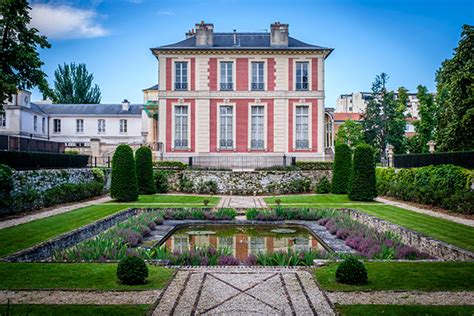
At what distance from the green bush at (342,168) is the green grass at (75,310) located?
763 inches

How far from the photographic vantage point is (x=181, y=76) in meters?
30.3

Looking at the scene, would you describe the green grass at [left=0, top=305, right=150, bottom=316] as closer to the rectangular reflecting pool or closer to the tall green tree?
the rectangular reflecting pool

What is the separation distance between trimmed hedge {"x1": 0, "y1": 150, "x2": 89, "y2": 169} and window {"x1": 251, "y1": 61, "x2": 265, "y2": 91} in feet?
41.4

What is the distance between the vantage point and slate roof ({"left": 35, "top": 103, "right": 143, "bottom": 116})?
49.1 m

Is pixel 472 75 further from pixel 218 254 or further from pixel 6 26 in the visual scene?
pixel 6 26

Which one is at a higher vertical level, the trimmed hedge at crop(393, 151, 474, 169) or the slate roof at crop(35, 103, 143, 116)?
the slate roof at crop(35, 103, 143, 116)

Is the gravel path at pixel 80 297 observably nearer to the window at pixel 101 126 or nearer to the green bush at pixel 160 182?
the green bush at pixel 160 182

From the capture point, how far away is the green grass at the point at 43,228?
977 centimetres

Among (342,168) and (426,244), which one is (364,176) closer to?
(342,168)

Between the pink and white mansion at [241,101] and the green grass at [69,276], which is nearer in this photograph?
the green grass at [69,276]

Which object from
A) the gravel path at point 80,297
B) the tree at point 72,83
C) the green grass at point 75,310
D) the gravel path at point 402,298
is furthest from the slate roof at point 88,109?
the gravel path at point 402,298

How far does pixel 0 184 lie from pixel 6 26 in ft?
19.5

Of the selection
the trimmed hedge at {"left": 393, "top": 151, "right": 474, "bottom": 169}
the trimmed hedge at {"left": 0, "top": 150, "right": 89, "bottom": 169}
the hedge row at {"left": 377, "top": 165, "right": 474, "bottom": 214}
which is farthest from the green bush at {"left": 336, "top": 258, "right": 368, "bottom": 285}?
the trimmed hedge at {"left": 393, "top": 151, "right": 474, "bottom": 169}

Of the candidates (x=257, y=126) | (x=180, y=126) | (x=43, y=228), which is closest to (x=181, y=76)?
(x=180, y=126)
